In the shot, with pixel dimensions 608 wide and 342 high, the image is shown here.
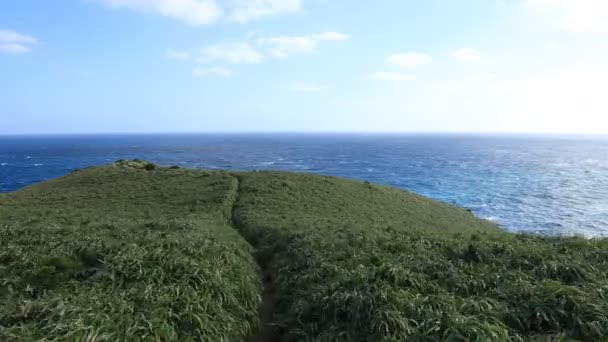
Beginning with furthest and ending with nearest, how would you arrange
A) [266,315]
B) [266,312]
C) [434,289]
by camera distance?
[266,312] < [266,315] < [434,289]

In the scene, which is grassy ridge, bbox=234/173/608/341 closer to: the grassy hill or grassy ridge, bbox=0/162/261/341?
the grassy hill

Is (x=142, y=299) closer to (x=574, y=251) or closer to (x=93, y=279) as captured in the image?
(x=93, y=279)

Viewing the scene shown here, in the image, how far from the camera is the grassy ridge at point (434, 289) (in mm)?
8664

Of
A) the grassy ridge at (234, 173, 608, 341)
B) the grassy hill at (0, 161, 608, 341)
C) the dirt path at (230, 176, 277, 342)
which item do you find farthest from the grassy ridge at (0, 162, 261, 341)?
the grassy ridge at (234, 173, 608, 341)

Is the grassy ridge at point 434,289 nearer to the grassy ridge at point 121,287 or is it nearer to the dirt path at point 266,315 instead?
the dirt path at point 266,315

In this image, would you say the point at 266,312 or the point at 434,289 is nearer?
the point at 434,289

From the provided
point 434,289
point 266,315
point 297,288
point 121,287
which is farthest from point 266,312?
point 434,289

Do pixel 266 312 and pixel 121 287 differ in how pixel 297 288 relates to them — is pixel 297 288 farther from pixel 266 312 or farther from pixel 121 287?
pixel 121 287

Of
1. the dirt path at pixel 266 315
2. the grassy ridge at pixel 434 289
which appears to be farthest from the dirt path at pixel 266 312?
the grassy ridge at pixel 434 289

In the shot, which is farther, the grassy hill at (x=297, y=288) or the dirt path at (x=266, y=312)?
the dirt path at (x=266, y=312)

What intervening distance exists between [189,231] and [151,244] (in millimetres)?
5558

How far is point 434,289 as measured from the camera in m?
10.9

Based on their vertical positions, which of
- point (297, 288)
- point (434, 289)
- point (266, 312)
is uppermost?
point (434, 289)

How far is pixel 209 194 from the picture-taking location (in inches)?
1567
